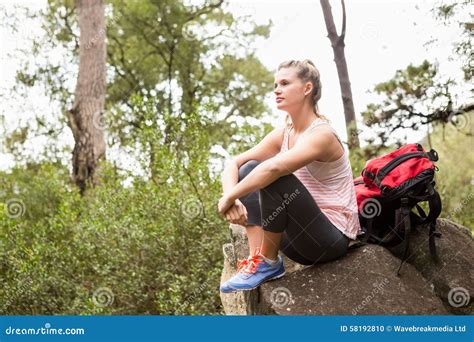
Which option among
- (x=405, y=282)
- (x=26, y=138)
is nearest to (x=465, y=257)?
(x=405, y=282)

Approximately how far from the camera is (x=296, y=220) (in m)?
3.45

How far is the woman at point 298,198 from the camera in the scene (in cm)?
340

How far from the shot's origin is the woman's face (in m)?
3.63

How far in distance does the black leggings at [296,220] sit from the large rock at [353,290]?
0.11m

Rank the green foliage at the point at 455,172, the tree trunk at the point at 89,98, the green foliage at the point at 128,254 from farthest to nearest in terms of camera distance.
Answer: the tree trunk at the point at 89,98
the green foliage at the point at 455,172
the green foliage at the point at 128,254

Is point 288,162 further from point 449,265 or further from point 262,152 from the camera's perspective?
point 449,265

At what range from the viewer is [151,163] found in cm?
668

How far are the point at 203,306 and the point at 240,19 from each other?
41.6ft

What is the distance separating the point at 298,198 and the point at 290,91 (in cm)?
67

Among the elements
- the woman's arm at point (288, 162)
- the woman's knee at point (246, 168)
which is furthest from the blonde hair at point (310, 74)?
the woman's knee at point (246, 168)

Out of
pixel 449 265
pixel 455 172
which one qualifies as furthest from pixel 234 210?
pixel 455 172

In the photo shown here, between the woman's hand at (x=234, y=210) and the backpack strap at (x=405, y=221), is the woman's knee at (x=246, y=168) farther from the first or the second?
the backpack strap at (x=405, y=221)

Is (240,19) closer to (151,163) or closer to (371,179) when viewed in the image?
(151,163)

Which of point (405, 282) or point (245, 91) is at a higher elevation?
point (245, 91)
